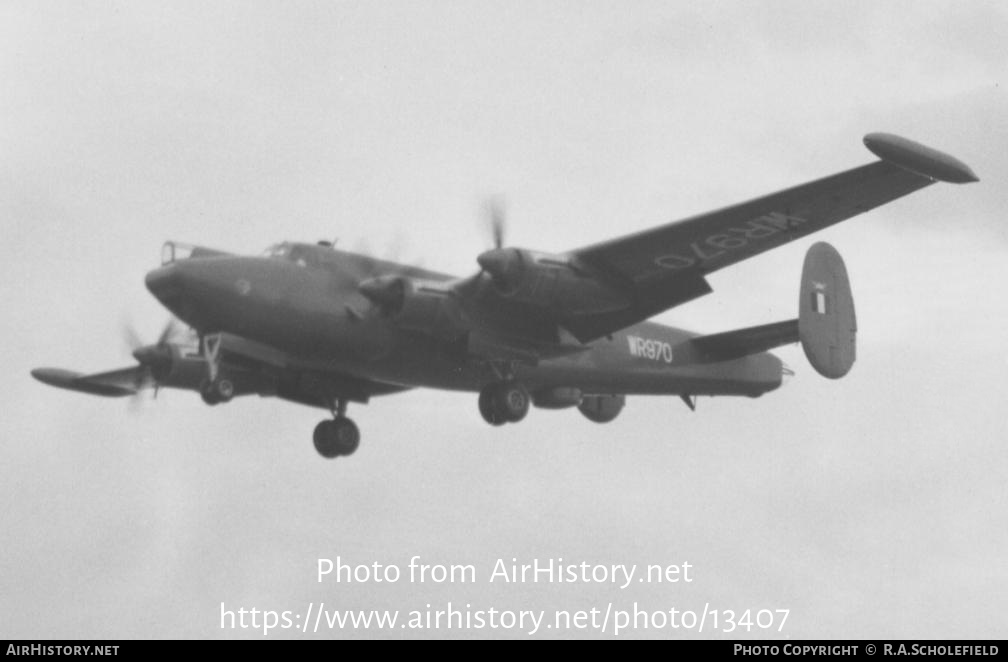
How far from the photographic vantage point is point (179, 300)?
24.6m

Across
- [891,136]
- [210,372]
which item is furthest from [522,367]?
[891,136]

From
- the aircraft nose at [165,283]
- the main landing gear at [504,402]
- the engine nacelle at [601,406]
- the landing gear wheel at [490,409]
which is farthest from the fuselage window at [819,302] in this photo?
the aircraft nose at [165,283]

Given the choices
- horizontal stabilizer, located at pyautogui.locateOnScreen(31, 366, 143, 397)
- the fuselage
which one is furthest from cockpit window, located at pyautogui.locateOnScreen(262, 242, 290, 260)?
horizontal stabilizer, located at pyautogui.locateOnScreen(31, 366, 143, 397)

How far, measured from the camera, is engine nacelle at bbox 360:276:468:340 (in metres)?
25.5

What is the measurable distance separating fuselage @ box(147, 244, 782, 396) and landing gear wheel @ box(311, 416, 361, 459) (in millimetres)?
1405

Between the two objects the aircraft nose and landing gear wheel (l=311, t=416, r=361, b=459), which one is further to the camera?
landing gear wheel (l=311, t=416, r=361, b=459)

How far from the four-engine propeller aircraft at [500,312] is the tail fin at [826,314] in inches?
1.0

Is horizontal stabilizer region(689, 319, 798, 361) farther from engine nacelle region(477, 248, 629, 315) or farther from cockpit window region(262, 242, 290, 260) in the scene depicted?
cockpit window region(262, 242, 290, 260)

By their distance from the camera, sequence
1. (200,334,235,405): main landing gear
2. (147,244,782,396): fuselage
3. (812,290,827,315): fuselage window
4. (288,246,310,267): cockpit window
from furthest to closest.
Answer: (812,290,827,315): fuselage window, (288,246,310,267): cockpit window, (200,334,235,405): main landing gear, (147,244,782,396): fuselage

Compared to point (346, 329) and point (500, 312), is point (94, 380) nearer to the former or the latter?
point (346, 329)

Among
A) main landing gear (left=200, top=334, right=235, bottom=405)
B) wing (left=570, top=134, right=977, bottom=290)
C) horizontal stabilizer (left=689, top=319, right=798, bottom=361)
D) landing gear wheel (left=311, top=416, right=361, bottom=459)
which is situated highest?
wing (left=570, top=134, right=977, bottom=290)

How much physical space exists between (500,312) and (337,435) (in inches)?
149

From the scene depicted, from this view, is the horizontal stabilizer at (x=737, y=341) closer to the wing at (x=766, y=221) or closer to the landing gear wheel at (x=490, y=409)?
the wing at (x=766, y=221)

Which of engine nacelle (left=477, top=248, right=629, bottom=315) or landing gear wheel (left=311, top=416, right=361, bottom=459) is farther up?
engine nacelle (left=477, top=248, right=629, bottom=315)
